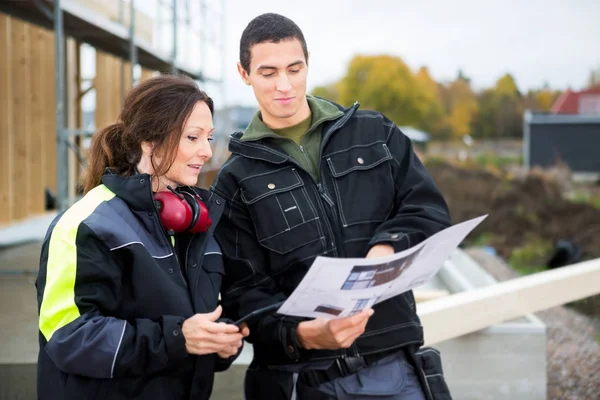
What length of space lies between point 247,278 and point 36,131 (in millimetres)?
8918

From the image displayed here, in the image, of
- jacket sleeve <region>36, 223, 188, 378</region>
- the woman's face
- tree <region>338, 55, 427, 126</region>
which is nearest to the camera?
jacket sleeve <region>36, 223, 188, 378</region>

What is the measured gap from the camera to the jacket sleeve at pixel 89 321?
1879 mm

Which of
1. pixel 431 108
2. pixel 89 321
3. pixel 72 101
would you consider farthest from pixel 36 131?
pixel 431 108

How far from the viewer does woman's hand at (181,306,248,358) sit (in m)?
1.97

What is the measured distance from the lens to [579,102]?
7788cm

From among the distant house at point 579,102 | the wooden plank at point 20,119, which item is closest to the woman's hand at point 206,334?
the wooden plank at point 20,119

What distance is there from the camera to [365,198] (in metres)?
2.44

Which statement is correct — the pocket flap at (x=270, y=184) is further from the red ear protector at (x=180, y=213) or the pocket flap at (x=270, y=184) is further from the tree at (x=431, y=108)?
the tree at (x=431, y=108)

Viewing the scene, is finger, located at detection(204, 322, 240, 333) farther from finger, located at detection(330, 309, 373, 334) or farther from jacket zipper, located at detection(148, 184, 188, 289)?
finger, located at detection(330, 309, 373, 334)

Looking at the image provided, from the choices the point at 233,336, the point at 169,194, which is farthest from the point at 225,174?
the point at 233,336

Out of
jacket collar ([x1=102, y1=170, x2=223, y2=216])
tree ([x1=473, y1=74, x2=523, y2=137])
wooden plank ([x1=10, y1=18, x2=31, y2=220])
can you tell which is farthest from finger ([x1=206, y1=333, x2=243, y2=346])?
tree ([x1=473, y1=74, x2=523, y2=137])

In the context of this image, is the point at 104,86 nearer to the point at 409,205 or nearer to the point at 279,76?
the point at 279,76

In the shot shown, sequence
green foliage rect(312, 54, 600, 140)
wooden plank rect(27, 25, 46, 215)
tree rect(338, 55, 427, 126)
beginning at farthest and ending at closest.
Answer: green foliage rect(312, 54, 600, 140) → tree rect(338, 55, 427, 126) → wooden plank rect(27, 25, 46, 215)

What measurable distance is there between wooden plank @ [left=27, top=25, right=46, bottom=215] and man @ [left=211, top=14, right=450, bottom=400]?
8.58 meters
